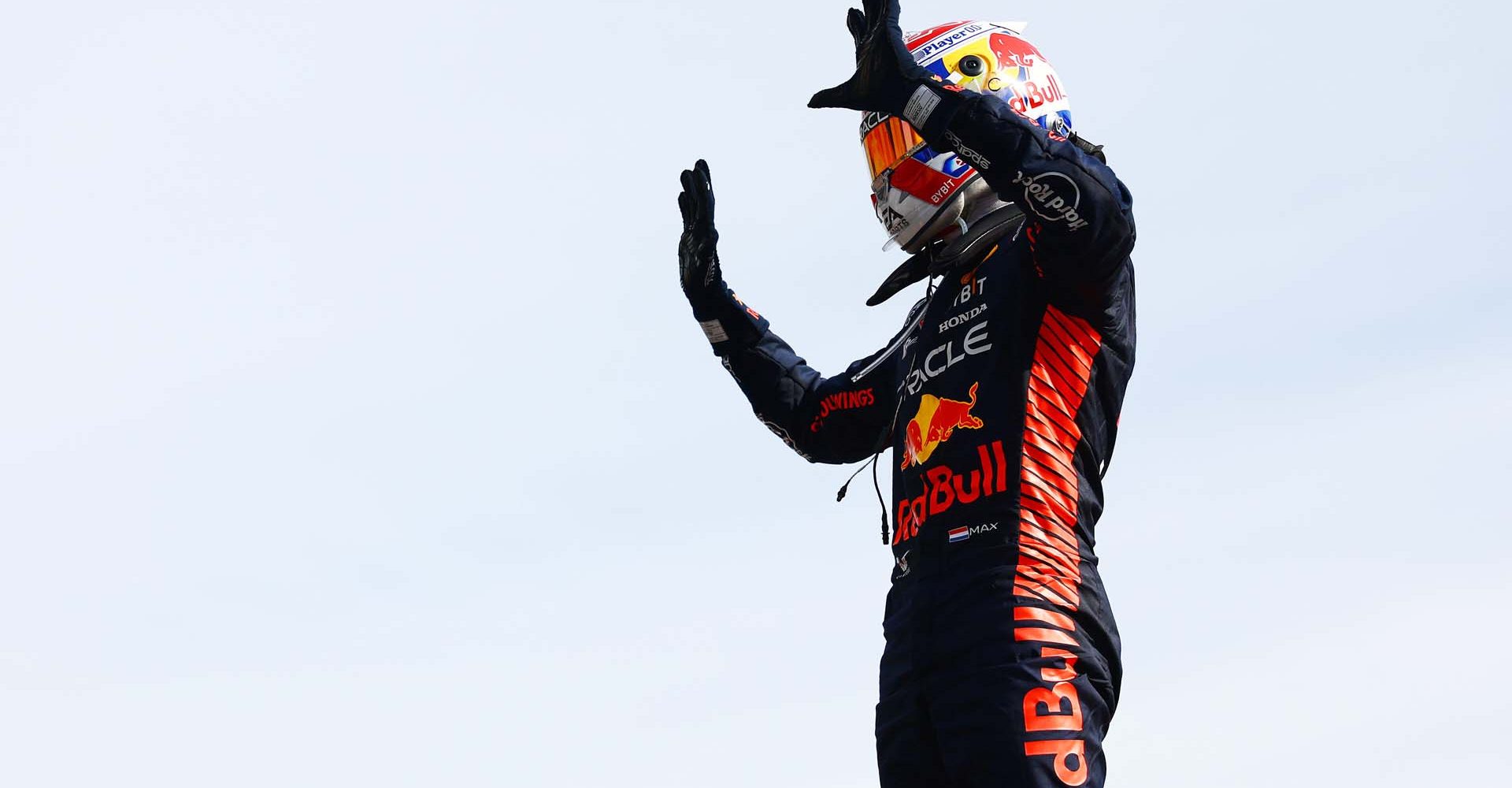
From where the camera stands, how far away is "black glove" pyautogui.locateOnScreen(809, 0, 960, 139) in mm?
5680

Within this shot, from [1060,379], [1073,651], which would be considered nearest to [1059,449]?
[1060,379]

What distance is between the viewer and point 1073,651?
17.8 ft

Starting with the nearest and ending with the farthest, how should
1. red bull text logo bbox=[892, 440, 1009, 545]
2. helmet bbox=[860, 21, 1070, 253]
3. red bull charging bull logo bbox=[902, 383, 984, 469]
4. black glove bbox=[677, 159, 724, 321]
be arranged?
1. red bull text logo bbox=[892, 440, 1009, 545]
2. red bull charging bull logo bbox=[902, 383, 984, 469]
3. helmet bbox=[860, 21, 1070, 253]
4. black glove bbox=[677, 159, 724, 321]

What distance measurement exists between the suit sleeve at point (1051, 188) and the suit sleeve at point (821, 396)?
Result: 1355 millimetres

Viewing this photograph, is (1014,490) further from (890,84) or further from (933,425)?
(890,84)

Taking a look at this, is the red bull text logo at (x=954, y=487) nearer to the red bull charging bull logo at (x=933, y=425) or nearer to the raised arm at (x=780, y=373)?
the red bull charging bull logo at (x=933, y=425)

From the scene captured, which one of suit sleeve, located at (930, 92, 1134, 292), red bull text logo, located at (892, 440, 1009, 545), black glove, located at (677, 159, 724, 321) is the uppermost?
black glove, located at (677, 159, 724, 321)

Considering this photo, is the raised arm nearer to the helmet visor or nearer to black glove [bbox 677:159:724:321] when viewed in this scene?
black glove [bbox 677:159:724:321]

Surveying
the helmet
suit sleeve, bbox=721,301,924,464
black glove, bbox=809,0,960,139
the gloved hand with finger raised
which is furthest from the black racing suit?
the gloved hand with finger raised

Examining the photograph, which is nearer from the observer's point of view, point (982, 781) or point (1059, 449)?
point (982, 781)

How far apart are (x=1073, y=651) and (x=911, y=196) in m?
2.02

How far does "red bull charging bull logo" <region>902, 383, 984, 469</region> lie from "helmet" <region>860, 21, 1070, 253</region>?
88cm

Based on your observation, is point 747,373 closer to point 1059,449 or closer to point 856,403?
point 856,403

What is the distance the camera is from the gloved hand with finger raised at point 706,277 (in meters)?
7.74
